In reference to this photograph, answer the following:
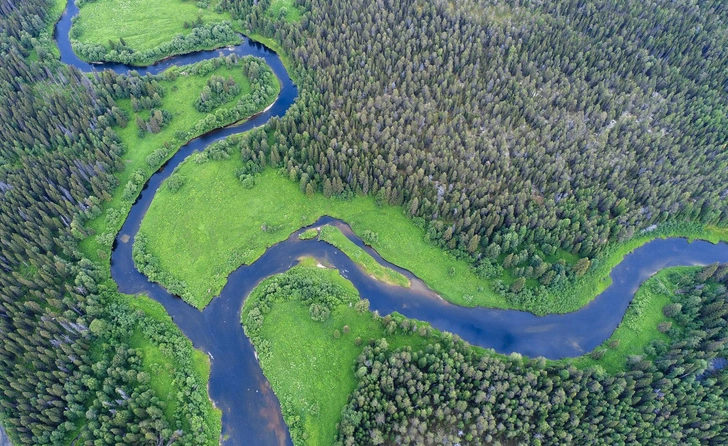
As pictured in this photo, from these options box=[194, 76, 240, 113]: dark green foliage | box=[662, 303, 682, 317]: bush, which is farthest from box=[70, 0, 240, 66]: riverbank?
box=[662, 303, 682, 317]: bush

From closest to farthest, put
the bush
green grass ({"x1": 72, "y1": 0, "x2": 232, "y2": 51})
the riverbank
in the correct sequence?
the bush
the riverbank
green grass ({"x1": 72, "y1": 0, "x2": 232, "y2": 51})

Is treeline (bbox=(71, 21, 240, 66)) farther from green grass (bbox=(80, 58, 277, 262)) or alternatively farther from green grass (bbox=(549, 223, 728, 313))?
green grass (bbox=(549, 223, 728, 313))

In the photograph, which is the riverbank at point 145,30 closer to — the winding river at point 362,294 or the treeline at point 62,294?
the treeline at point 62,294

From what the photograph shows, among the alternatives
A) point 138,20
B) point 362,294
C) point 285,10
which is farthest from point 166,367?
point 138,20

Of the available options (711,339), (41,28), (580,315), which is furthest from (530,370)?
(41,28)

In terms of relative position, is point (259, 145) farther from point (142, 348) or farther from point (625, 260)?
point (625, 260)

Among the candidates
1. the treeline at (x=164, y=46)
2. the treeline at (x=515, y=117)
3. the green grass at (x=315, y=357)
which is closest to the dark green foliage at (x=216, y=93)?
the treeline at (x=515, y=117)
